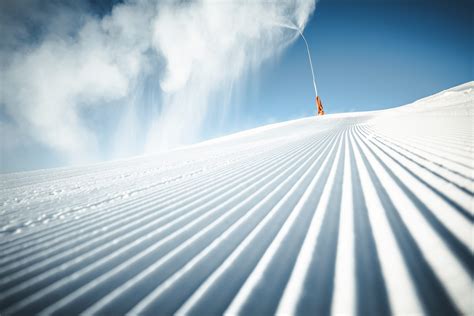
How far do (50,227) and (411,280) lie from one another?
9.05 ft

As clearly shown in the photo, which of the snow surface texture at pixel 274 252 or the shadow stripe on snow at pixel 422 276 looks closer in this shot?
the shadow stripe on snow at pixel 422 276

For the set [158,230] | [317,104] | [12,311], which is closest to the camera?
[12,311]

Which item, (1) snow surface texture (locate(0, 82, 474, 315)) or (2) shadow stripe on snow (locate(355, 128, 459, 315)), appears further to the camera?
(1) snow surface texture (locate(0, 82, 474, 315))

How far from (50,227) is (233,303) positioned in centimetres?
215

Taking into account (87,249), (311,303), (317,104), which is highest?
(317,104)

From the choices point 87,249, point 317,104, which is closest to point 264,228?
point 87,249

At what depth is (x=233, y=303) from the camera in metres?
0.81

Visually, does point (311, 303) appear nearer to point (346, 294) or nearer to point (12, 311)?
point (346, 294)

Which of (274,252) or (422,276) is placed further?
(274,252)

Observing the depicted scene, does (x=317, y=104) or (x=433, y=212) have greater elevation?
(x=317, y=104)

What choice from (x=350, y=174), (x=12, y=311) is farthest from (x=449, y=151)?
(x=12, y=311)

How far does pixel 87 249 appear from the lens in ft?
4.76

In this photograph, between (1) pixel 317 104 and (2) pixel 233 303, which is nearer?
(2) pixel 233 303

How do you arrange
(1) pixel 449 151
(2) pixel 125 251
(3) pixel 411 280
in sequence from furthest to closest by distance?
(1) pixel 449 151 < (2) pixel 125 251 < (3) pixel 411 280
